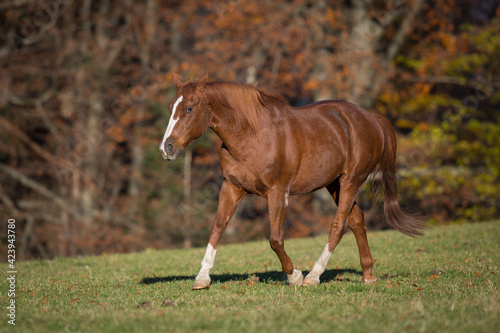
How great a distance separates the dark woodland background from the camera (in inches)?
829

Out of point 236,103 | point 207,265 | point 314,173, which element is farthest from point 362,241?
point 236,103

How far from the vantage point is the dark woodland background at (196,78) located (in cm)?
2105

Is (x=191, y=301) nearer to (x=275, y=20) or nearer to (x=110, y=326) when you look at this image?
(x=110, y=326)

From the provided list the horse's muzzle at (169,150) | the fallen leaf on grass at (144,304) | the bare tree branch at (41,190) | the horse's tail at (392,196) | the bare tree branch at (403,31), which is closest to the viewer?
the fallen leaf on grass at (144,304)

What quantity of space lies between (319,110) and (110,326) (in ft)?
13.1

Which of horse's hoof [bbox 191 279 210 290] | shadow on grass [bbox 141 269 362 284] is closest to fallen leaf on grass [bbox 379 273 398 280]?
shadow on grass [bbox 141 269 362 284]

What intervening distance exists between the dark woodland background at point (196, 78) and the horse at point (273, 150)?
13.3 meters

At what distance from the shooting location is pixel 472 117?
22594 millimetres

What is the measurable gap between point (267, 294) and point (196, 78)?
48.4ft

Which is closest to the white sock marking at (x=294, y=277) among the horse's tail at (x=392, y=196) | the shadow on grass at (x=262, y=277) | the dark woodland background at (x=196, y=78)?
the shadow on grass at (x=262, y=277)

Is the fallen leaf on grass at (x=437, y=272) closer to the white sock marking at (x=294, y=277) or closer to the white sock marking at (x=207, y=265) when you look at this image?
the white sock marking at (x=294, y=277)

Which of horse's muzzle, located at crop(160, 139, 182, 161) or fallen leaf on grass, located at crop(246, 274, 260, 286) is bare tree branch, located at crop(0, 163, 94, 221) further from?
horse's muzzle, located at crop(160, 139, 182, 161)

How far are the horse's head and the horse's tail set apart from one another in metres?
2.84

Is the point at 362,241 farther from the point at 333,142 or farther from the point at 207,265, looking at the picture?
the point at 207,265
